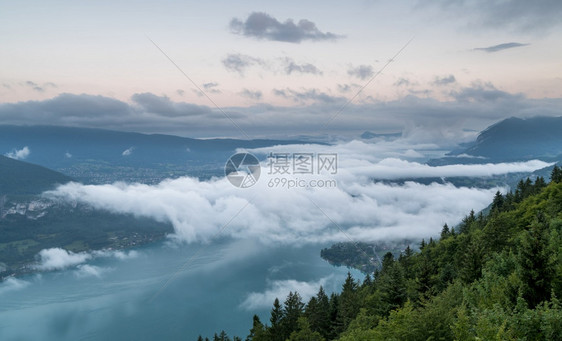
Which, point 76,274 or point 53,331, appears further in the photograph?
point 76,274

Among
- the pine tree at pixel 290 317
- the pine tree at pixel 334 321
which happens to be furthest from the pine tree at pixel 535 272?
the pine tree at pixel 290 317

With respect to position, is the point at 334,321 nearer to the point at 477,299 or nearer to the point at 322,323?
the point at 322,323

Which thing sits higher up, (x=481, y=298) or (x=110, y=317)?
(x=481, y=298)

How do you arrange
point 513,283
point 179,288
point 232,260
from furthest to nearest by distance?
point 232,260, point 179,288, point 513,283

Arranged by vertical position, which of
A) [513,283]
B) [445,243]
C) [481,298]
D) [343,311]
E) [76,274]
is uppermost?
[513,283]

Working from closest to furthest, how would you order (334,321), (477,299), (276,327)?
(477,299) < (276,327) < (334,321)

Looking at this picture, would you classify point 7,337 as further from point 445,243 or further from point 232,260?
point 445,243

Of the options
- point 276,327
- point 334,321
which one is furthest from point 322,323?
point 276,327

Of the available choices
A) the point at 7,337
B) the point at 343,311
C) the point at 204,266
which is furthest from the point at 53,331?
the point at 343,311
